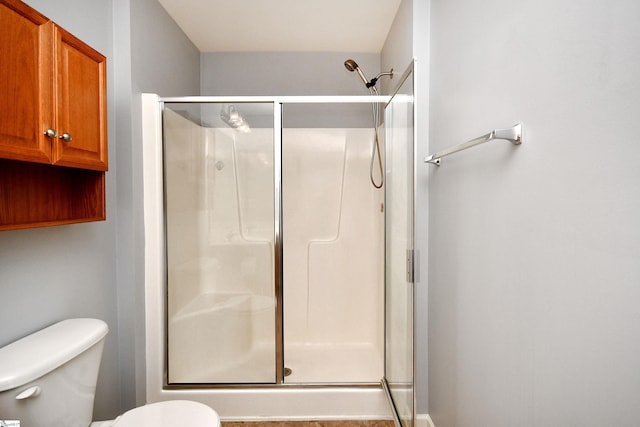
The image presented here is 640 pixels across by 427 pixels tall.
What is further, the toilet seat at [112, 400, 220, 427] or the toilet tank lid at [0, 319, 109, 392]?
the toilet seat at [112, 400, 220, 427]

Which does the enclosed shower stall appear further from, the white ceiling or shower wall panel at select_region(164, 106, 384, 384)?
the white ceiling

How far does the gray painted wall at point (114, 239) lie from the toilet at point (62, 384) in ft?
0.64

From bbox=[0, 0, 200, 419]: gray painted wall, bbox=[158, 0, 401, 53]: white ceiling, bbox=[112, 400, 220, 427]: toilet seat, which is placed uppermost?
bbox=[158, 0, 401, 53]: white ceiling

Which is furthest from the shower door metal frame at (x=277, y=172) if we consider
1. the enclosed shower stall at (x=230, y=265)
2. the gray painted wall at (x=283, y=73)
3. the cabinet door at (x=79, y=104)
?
the gray painted wall at (x=283, y=73)

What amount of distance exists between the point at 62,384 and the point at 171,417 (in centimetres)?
38

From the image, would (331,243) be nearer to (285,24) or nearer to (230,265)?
(230,265)

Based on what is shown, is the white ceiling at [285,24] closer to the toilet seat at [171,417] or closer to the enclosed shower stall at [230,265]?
the enclosed shower stall at [230,265]

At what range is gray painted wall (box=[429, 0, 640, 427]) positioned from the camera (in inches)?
26.1

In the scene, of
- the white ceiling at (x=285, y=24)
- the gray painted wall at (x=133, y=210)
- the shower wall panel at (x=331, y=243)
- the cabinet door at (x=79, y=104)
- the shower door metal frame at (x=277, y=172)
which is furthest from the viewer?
the shower wall panel at (x=331, y=243)

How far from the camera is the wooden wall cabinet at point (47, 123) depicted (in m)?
0.98

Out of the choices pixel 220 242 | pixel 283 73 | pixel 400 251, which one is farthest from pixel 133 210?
Result: pixel 283 73

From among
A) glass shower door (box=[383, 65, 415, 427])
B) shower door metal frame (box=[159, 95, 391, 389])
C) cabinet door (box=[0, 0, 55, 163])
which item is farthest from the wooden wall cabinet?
glass shower door (box=[383, 65, 415, 427])

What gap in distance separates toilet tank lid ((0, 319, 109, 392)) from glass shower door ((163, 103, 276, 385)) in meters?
0.70

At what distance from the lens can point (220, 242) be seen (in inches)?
79.8
